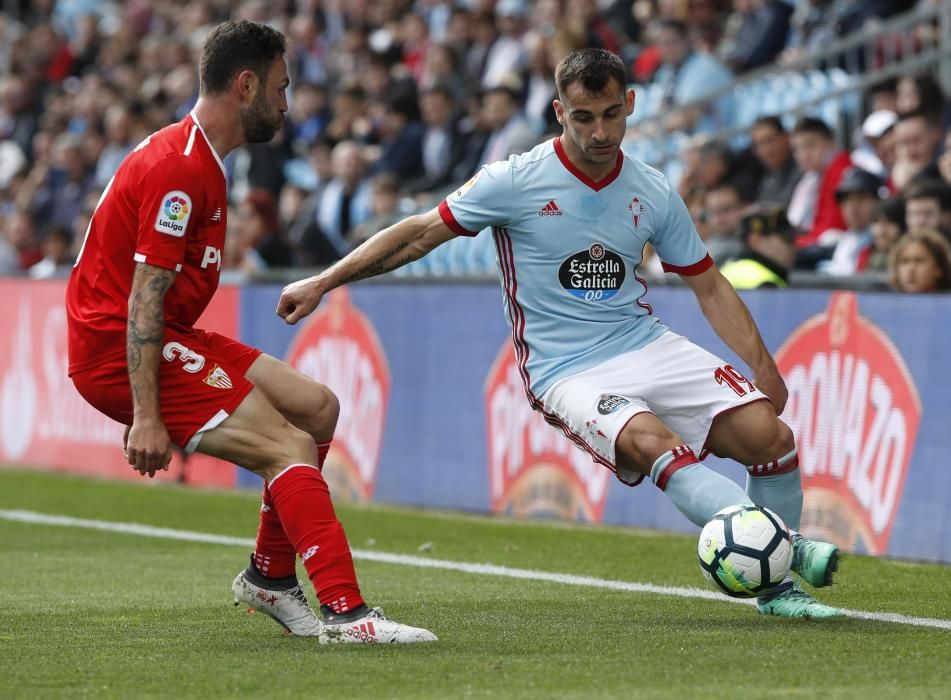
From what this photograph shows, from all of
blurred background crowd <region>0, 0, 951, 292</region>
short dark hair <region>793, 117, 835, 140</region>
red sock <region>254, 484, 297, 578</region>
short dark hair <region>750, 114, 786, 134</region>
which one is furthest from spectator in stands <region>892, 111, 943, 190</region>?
red sock <region>254, 484, 297, 578</region>

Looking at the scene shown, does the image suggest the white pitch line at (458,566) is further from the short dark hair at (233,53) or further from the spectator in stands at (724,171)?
the spectator in stands at (724,171)

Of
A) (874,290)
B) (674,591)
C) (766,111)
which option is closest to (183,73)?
(766,111)

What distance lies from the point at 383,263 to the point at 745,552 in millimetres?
1763

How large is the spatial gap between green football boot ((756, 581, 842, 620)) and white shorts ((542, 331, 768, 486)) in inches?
25.1

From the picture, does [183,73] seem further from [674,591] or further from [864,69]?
[674,591]

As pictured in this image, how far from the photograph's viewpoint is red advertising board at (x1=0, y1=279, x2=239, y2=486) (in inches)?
584

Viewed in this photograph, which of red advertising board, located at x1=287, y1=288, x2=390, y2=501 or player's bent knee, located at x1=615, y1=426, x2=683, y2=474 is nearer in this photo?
player's bent knee, located at x1=615, y1=426, x2=683, y2=474

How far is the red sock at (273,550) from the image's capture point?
21.9 ft

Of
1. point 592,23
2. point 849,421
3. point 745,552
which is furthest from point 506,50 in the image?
point 745,552

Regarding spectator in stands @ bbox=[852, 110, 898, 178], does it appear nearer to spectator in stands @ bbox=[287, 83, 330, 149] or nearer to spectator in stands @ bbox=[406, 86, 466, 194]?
spectator in stands @ bbox=[406, 86, 466, 194]

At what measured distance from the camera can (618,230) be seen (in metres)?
6.84

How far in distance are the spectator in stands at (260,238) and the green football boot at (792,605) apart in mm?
9358

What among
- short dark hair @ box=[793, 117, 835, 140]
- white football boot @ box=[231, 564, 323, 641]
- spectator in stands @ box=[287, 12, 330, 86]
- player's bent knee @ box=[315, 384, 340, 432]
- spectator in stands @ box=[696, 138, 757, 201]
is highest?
spectator in stands @ box=[287, 12, 330, 86]

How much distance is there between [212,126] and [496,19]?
12.4 meters
